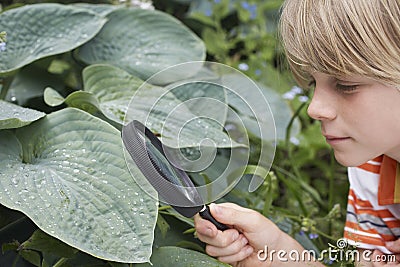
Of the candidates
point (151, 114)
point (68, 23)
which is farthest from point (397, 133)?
point (68, 23)

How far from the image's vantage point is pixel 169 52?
1.76 metres

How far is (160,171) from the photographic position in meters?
1.05

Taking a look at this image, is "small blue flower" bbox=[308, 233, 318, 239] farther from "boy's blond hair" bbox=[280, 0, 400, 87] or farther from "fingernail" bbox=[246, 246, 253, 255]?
"boy's blond hair" bbox=[280, 0, 400, 87]

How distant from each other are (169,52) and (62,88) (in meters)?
0.29

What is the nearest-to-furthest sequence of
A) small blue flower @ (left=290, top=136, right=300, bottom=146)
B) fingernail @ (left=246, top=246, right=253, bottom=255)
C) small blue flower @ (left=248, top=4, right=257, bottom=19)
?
fingernail @ (left=246, top=246, right=253, bottom=255), small blue flower @ (left=290, top=136, right=300, bottom=146), small blue flower @ (left=248, top=4, right=257, bottom=19)

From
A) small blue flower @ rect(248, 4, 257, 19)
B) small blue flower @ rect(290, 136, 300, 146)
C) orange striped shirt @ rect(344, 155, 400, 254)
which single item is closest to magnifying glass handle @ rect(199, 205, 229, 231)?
orange striped shirt @ rect(344, 155, 400, 254)

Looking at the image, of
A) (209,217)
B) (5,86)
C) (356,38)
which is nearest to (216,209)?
(209,217)

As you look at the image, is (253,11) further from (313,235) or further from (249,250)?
(249,250)

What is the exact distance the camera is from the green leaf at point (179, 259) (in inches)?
46.2

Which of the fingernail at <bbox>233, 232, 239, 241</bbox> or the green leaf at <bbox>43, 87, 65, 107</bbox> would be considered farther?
the green leaf at <bbox>43, 87, 65, 107</bbox>

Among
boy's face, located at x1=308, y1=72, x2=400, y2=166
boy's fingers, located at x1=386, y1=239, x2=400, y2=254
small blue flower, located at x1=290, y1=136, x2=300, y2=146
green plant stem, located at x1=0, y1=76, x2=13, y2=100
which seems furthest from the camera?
small blue flower, located at x1=290, y1=136, x2=300, y2=146

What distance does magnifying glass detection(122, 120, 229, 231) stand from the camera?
3.45 ft

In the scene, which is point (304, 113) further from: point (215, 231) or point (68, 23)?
point (215, 231)

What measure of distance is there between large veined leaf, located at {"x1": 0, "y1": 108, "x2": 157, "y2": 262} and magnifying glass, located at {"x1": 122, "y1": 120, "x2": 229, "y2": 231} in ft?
0.15
